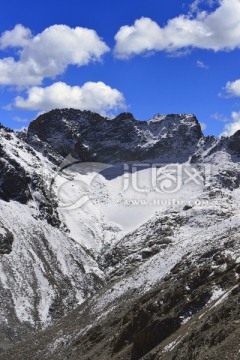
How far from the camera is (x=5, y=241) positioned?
340 feet

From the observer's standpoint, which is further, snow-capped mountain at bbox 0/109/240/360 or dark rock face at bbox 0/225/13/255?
dark rock face at bbox 0/225/13/255

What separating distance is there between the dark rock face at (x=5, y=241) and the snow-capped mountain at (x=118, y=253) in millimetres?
308

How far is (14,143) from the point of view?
478 feet

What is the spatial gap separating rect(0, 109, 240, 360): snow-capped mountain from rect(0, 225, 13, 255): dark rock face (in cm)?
31

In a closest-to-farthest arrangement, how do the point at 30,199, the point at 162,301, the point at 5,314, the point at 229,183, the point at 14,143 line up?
the point at 162,301 < the point at 5,314 < the point at 30,199 < the point at 14,143 < the point at 229,183

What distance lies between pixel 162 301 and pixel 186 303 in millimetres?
4697

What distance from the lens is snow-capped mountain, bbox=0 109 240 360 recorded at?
3672 centimetres

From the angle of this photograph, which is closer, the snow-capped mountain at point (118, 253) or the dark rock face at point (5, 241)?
the snow-capped mountain at point (118, 253)

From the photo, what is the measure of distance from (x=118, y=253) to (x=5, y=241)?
27.3m

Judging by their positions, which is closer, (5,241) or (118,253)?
(5,241)

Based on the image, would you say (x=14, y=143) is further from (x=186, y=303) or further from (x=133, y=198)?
(x=186, y=303)

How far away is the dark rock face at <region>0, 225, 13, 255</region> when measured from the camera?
102 meters

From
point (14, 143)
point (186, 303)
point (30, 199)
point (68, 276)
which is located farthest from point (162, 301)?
point (14, 143)

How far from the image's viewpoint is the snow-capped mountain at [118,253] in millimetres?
36719
